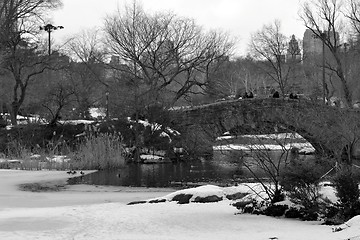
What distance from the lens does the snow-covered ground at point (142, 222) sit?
8969mm

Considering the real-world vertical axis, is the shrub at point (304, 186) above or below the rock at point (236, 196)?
above

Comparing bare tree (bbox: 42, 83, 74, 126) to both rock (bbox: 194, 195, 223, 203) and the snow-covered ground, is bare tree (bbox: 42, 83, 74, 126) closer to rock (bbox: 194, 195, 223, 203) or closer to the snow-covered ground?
the snow-covered ground

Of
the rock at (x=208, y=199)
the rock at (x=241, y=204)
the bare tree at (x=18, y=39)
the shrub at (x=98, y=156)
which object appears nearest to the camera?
the rock at (x=241, y=204)

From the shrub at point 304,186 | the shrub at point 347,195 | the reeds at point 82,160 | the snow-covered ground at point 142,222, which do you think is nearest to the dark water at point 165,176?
the reeds at point 82,160

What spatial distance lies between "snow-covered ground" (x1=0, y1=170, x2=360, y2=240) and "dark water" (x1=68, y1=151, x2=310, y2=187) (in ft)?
17.7

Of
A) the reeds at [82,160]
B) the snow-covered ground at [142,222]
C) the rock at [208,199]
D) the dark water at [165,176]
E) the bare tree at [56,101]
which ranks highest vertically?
the bare tree at [56,101]

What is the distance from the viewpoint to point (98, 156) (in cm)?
2519

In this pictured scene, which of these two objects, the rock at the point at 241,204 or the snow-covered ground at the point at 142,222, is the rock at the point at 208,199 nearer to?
the snow-covered ground at the point at 142,222

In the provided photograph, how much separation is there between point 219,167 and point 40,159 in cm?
846

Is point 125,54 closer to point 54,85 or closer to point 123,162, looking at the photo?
point 54,85

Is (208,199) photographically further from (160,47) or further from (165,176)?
(160,47)

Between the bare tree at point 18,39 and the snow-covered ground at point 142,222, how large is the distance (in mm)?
22570

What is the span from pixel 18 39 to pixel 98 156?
1570 centimetres

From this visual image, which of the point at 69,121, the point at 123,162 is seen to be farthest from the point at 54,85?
the point at 123,162
